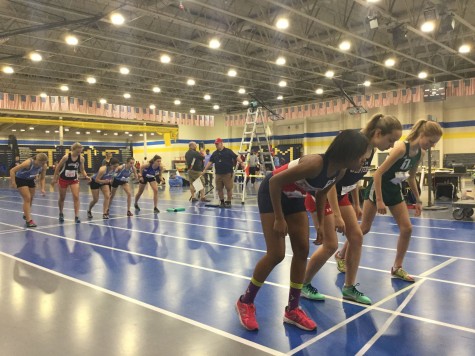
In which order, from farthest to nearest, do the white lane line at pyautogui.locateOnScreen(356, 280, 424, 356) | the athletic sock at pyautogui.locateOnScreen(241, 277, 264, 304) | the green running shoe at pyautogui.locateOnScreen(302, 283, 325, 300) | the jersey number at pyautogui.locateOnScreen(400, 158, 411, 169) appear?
the jersey number at pyautogui.locateOnScreen(400, 158, 411, 169)
the green running shoe at pyautogui.locateOnScreen(302, 283, 325, 300)
the athletic sock at pyautogui.locateOnScreen(241, 277, 264, 304)
the white lane line at pyautogui.locateOnScreen(356, 280, 424, 356)

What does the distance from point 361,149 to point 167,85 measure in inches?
844

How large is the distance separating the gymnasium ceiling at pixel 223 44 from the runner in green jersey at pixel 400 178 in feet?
27.4

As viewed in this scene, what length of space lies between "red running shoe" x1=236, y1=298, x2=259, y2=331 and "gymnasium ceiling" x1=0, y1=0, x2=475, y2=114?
9613 mm

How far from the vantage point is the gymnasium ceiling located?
40.5ft

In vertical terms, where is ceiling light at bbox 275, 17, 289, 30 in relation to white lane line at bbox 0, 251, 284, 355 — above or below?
above

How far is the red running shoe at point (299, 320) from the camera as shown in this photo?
10.5 feet

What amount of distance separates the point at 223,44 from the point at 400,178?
1397cm

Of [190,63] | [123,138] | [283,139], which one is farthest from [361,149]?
[123,138]

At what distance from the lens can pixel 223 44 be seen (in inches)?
666

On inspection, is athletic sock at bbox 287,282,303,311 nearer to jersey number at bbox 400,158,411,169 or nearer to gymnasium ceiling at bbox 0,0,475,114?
jersey number at bbox 400,158,411,169

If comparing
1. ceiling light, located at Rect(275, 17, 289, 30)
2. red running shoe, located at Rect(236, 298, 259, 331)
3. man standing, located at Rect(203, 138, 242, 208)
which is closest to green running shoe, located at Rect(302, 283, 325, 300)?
red running shoe, located at Rect(236, 298, 259, 331)

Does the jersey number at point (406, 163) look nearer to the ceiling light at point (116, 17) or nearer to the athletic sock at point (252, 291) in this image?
the athletic sock at point (252, 291)

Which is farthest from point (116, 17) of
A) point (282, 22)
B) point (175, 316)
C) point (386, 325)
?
point (386, 325)

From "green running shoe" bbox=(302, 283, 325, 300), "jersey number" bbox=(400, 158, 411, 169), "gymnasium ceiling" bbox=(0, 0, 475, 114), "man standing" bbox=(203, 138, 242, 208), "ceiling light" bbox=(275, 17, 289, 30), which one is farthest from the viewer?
"gymnasium ceiling" bbox=(0, 0, 475, 114)
